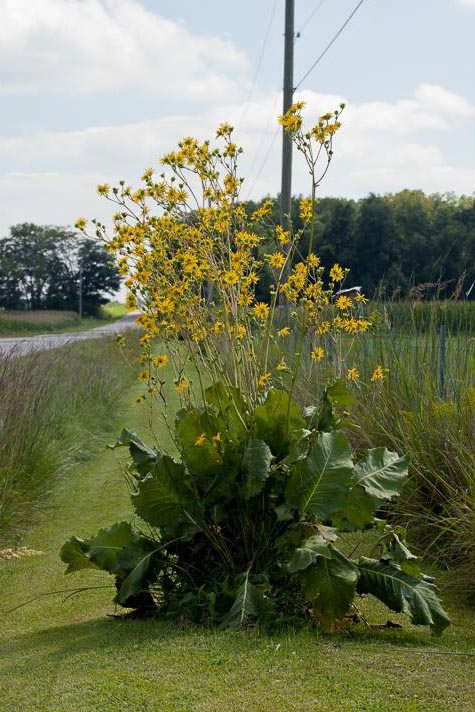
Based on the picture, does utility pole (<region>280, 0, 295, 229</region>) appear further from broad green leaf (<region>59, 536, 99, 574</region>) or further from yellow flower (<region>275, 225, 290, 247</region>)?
broad green leaf (<region>59, 536, 99, 574</region>)

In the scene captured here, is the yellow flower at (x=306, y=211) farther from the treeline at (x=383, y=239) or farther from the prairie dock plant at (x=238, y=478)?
the treeline at (x=383, y=239)

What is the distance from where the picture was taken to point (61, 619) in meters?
6.16

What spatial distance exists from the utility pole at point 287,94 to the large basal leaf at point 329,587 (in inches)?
623

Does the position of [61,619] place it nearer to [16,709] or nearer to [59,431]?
[16,709]

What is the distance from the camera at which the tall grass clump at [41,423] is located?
9.42 metres

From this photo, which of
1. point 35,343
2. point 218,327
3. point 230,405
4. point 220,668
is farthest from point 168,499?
point 35,343

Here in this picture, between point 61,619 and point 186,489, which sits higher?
point 186,489

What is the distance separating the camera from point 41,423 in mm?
11023

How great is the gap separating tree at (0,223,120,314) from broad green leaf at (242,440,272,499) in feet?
285

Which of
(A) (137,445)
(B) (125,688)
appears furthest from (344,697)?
(A) (137,445)

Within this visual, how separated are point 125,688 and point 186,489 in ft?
4.25

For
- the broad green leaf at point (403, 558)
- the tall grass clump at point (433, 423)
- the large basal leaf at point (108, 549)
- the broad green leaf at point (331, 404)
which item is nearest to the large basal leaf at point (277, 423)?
the broad green leaf at point (331, 404)

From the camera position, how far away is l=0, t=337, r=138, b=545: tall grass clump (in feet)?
30.9

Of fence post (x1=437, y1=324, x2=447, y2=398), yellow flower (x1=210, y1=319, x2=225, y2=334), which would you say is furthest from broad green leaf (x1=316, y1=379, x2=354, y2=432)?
fence post (x1=437, y1=324, x2=447, y2=398)
